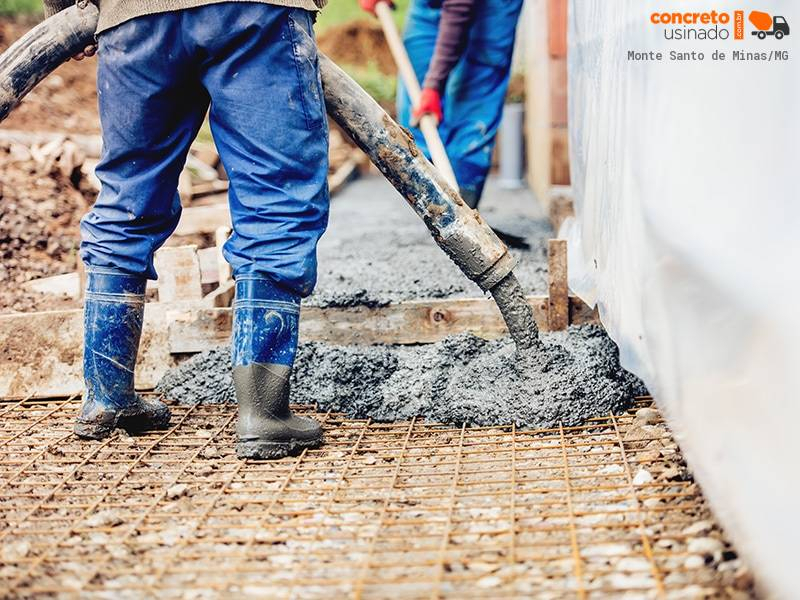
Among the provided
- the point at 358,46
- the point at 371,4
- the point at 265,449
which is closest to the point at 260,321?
the point at 265,449

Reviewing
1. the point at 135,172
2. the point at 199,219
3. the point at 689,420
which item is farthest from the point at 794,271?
the point at 199,219

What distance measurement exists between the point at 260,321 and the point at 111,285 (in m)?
0.45

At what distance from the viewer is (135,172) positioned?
252 centimetres

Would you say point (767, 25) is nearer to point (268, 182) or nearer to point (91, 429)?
point (268, 182)

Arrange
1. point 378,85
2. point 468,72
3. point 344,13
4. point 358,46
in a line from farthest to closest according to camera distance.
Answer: point 344,13
point 358,46
point 378,85
point 468,72

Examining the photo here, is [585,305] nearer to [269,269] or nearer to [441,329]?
[441,329]

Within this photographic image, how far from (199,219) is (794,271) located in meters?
3.41

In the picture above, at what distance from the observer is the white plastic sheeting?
156 cm

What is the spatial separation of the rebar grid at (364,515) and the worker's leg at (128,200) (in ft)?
0.53

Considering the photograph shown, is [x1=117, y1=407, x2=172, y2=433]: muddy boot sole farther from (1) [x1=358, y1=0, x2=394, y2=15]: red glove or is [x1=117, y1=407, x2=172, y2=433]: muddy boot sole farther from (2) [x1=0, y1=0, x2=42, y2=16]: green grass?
(2) [x1=0, y1=0, x2=42, y2=16]: green grass

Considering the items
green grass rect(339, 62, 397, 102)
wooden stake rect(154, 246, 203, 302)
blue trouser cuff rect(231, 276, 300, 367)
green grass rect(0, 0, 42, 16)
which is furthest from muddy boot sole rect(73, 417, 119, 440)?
green grass rect(0, 0, 42, 16)

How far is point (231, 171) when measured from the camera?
2414 millimetres

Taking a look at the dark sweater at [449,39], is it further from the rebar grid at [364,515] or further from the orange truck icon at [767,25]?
the orange truck icon at [767,25]

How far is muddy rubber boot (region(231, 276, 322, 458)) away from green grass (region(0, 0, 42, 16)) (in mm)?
10636
